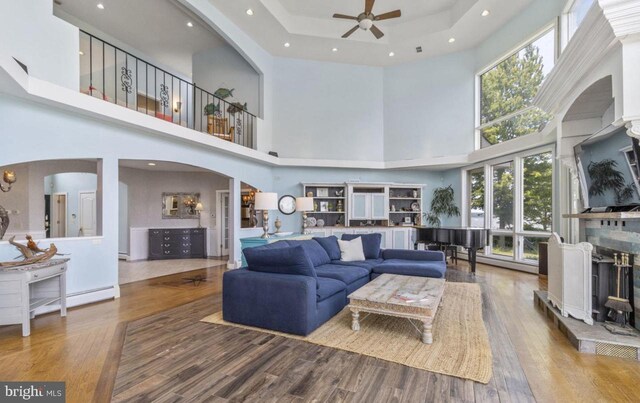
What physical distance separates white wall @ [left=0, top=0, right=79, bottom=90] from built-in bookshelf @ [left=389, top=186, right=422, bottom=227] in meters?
7.23

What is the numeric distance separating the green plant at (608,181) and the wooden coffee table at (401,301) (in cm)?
213

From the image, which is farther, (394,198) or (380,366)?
(394,198)

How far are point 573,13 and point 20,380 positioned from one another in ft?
28.1

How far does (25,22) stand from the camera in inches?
136

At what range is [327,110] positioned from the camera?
8.64 metres

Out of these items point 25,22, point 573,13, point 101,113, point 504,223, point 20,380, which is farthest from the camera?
point 504,223

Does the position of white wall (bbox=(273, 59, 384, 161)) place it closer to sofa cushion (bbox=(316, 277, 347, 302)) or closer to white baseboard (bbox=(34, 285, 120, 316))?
white baseboard (bbox=(34, 285, 120, 316))

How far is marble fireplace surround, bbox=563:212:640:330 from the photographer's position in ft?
9.70

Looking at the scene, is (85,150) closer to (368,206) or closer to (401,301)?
(401,301)

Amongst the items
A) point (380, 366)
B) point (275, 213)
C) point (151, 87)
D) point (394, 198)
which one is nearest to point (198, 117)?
point (151, 87)

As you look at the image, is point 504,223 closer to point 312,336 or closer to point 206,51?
point 312,336

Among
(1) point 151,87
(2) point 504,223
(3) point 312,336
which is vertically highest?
(1) point 151,87

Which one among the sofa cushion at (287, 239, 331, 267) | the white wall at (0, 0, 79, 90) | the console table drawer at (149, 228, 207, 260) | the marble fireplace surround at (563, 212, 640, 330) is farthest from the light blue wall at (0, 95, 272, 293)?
the marble fireplace surround at (563, 212, 640, 330)

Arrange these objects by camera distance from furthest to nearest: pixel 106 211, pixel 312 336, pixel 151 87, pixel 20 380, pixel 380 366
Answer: pixel 151 87 < pixel 106 211 < pixel 312 336 < pixel 380 366 < pixel 20 380
